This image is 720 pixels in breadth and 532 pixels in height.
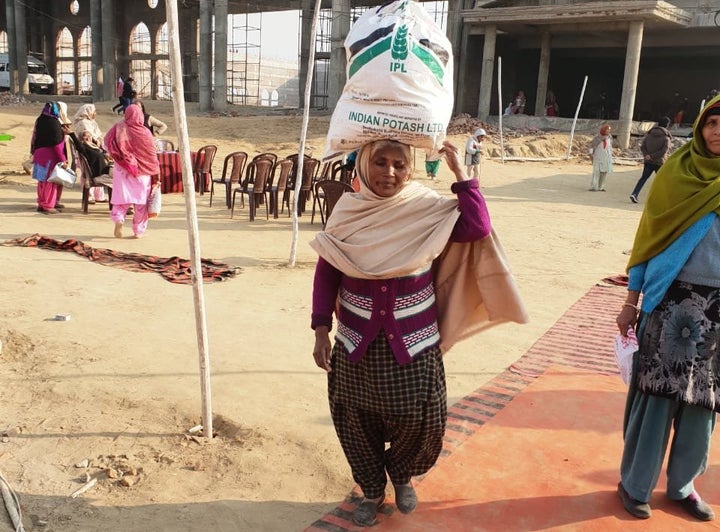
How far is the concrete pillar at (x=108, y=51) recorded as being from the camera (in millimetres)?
29234

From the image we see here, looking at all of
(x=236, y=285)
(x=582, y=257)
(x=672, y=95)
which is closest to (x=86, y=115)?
(x=236, y=285)

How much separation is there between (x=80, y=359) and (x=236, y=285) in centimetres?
196

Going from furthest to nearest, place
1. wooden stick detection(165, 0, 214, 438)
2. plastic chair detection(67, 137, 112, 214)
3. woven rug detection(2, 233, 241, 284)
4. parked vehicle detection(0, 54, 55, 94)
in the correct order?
parked vehicle detection(0, 54, 55, 94) < plastic chair detection(67, 137, 112, 214) < woven rug detection(2, 233, 241, 284) < wooden stick detection(165, 0, 214, 438)

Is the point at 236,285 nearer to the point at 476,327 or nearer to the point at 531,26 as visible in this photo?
the point at 476,327

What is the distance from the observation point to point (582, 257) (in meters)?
7.32

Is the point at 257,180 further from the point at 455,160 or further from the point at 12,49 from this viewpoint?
the point at 12,49

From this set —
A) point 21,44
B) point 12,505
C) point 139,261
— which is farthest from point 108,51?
point 12,505

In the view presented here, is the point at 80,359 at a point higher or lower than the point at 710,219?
lower

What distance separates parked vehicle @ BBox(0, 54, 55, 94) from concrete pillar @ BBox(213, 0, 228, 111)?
465 inches

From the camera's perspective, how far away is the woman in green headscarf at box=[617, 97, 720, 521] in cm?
223

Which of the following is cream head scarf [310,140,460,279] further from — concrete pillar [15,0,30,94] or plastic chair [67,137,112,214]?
concrete pillar [15,0,30,94]

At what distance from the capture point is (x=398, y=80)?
206cm

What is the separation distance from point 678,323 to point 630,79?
20735mm

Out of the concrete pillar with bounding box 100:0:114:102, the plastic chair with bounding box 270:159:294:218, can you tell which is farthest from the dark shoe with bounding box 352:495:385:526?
the concrete pillar with bounding box 100:0:114:102
